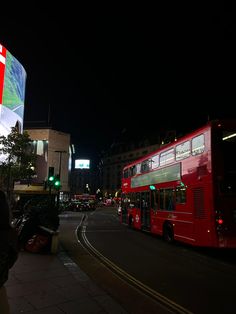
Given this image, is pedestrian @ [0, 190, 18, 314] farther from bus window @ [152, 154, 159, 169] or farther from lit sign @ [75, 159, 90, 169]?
lit sign @ [75, 159, 90, 169]

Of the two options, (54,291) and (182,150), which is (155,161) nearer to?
(182,150)

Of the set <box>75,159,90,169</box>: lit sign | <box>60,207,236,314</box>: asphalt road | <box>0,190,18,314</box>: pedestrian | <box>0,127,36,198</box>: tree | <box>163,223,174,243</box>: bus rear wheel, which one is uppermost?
<box>75,159,90,169</box>: lit sign

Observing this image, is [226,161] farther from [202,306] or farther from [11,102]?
[11,102]

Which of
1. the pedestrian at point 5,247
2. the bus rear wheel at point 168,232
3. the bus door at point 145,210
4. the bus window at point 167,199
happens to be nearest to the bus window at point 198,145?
the bus window at point 167,199

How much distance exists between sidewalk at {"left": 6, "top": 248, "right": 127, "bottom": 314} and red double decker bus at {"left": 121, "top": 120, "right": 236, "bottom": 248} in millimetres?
4400

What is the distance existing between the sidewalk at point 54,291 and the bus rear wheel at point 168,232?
20.7 feet

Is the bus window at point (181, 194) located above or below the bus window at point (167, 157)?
below

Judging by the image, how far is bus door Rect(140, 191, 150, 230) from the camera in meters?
18.3

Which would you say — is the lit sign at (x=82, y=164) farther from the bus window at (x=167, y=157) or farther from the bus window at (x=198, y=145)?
the bus window at (x=198, y=145)

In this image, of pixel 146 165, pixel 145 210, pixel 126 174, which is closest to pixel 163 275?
pixel 145 210

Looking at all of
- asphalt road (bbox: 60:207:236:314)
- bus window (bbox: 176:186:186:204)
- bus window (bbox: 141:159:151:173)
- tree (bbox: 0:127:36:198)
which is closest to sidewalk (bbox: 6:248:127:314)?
asphalt road (bbox: 60:207:236:314)

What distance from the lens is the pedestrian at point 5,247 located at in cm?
295

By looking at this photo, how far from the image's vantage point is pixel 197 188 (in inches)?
474

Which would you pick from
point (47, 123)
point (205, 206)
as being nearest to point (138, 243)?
point (205, 206)
